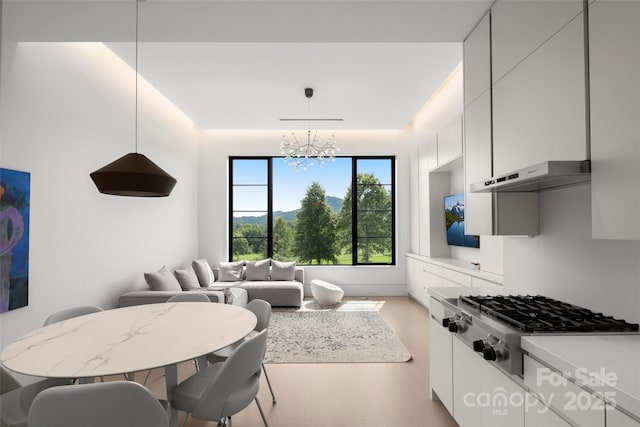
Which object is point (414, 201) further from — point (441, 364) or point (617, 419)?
point (617, 419)

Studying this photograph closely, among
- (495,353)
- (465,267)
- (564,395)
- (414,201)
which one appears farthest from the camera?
(414,201)

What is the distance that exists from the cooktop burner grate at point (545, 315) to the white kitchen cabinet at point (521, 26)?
143 cm

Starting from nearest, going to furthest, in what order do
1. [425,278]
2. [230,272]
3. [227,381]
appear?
1. [227,381]
2. [425,278]
3. [230,272]

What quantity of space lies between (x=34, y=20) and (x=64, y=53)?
77 cm

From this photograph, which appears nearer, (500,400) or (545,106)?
(500,400)

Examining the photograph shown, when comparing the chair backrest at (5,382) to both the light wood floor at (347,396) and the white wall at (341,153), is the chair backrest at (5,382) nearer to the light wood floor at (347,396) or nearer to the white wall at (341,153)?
the light wood floor at (347,396)

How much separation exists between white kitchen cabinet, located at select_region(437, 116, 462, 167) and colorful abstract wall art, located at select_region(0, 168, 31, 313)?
4.52m

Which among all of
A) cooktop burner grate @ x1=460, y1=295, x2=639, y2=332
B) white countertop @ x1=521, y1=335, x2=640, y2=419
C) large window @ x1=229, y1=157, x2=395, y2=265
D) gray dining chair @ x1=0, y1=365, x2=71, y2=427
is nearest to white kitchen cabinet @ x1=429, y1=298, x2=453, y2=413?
cooktop burner grate @ x1=460, y1=295, x2=639, y2=332

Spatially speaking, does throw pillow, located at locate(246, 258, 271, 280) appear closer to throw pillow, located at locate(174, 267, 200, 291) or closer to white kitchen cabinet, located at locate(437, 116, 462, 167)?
throw pillow, located at locate(174, 267, 200, 291)

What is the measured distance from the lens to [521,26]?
2002mm

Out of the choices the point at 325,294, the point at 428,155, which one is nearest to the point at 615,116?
the point at 428,155

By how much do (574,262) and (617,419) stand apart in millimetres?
1193

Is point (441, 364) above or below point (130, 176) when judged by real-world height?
below

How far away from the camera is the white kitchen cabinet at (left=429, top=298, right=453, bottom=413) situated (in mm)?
2219
